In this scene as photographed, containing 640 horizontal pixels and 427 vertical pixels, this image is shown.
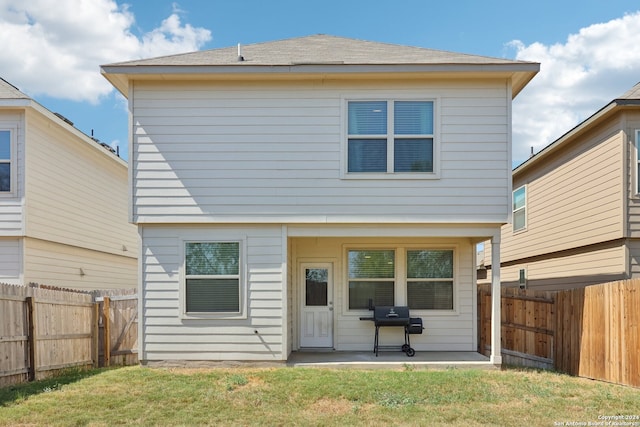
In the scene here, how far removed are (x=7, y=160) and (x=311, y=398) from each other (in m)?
8.64

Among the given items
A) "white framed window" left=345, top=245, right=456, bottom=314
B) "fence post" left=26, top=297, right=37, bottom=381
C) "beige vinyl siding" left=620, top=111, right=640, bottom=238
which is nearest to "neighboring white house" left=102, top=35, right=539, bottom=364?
"white framed window" left=345, top=245, right=456, bottom=314

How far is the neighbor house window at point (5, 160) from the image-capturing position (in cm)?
1123

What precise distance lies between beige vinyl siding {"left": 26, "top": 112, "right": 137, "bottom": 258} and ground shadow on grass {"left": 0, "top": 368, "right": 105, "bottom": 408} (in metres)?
3.88

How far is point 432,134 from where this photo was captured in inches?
374

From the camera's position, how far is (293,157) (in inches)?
373

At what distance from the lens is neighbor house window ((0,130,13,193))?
442 inches

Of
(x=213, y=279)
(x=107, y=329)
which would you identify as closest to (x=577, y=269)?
(x=213, y=279)

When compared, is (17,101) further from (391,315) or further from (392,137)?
(391,315)

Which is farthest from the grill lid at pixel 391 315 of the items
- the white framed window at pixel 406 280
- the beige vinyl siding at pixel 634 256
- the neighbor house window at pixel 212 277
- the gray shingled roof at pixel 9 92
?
the gray shingled roof at pixel 9 92

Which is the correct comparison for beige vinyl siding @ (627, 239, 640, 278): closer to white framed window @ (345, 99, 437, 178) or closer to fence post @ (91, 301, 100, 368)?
white framed window @ (345, 99, 437, 178)

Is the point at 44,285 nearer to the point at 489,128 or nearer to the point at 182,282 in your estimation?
the point at 182,282

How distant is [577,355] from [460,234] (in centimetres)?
304

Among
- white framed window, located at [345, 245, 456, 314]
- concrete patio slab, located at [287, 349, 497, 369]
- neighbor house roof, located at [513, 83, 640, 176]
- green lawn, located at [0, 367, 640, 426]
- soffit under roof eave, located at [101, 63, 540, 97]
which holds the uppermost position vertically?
soffit under roof eave, located at [101, 63, 540, 97]

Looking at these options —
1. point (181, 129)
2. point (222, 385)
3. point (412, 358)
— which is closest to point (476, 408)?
point (412, 358)
